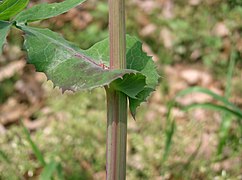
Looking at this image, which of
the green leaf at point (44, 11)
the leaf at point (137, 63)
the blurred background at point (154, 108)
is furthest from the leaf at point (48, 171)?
the green leaf at point (44, 11)

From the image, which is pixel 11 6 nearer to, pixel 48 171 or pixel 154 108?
pixel 48 171

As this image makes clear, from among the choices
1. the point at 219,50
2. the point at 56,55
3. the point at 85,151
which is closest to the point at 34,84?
the point at 85,151

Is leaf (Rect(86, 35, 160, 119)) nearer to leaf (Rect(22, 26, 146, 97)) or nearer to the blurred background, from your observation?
leaf (Rect(22, 26, 146, 97))

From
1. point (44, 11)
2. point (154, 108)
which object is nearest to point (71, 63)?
point (44, 11)

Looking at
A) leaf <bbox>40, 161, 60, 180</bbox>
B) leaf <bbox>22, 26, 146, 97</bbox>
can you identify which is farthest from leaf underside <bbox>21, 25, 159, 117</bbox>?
leaf <bbox>40, 161, 60, 180</bbox>

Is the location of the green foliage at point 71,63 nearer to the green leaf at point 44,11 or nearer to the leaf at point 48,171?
the green leaf at point 44,11
